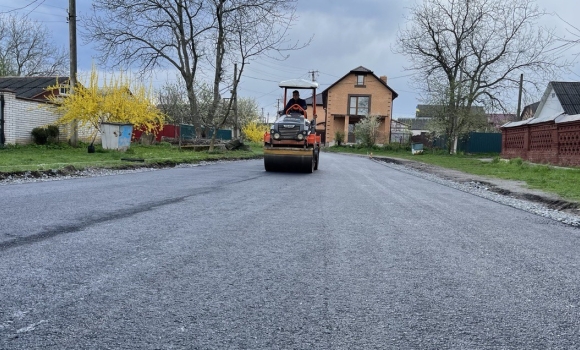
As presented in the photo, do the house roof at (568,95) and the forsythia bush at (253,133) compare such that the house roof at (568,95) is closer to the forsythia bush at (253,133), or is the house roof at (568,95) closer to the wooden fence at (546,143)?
the wooden fence at (546,143)

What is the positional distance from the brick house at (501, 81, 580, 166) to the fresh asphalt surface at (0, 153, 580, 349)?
46.6 feet

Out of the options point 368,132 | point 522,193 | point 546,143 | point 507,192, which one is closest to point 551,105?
point 546,143

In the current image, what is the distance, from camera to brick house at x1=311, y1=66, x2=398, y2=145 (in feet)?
174

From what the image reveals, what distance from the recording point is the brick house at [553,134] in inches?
717

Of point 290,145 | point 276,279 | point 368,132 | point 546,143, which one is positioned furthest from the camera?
point 368,132

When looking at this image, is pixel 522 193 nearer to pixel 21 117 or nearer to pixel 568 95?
pixel 21 117

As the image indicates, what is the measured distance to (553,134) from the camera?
65.2ft

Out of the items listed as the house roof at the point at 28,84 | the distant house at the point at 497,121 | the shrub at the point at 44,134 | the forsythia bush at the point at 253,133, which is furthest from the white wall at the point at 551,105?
the forsythia bush at the point at 253,133

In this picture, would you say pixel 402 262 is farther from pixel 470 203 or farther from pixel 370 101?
pixel 370 101

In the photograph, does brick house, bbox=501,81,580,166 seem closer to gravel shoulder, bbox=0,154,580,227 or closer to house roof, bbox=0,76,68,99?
gravel shoulder, bbox=0,154,580,227

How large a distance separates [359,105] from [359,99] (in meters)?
0.74

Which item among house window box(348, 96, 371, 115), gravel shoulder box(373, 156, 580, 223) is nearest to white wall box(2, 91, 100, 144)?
gravel shoulder box(373, 156, 580, 223)

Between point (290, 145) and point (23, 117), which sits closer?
point (290, 145)

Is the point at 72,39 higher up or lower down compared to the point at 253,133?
higher up
